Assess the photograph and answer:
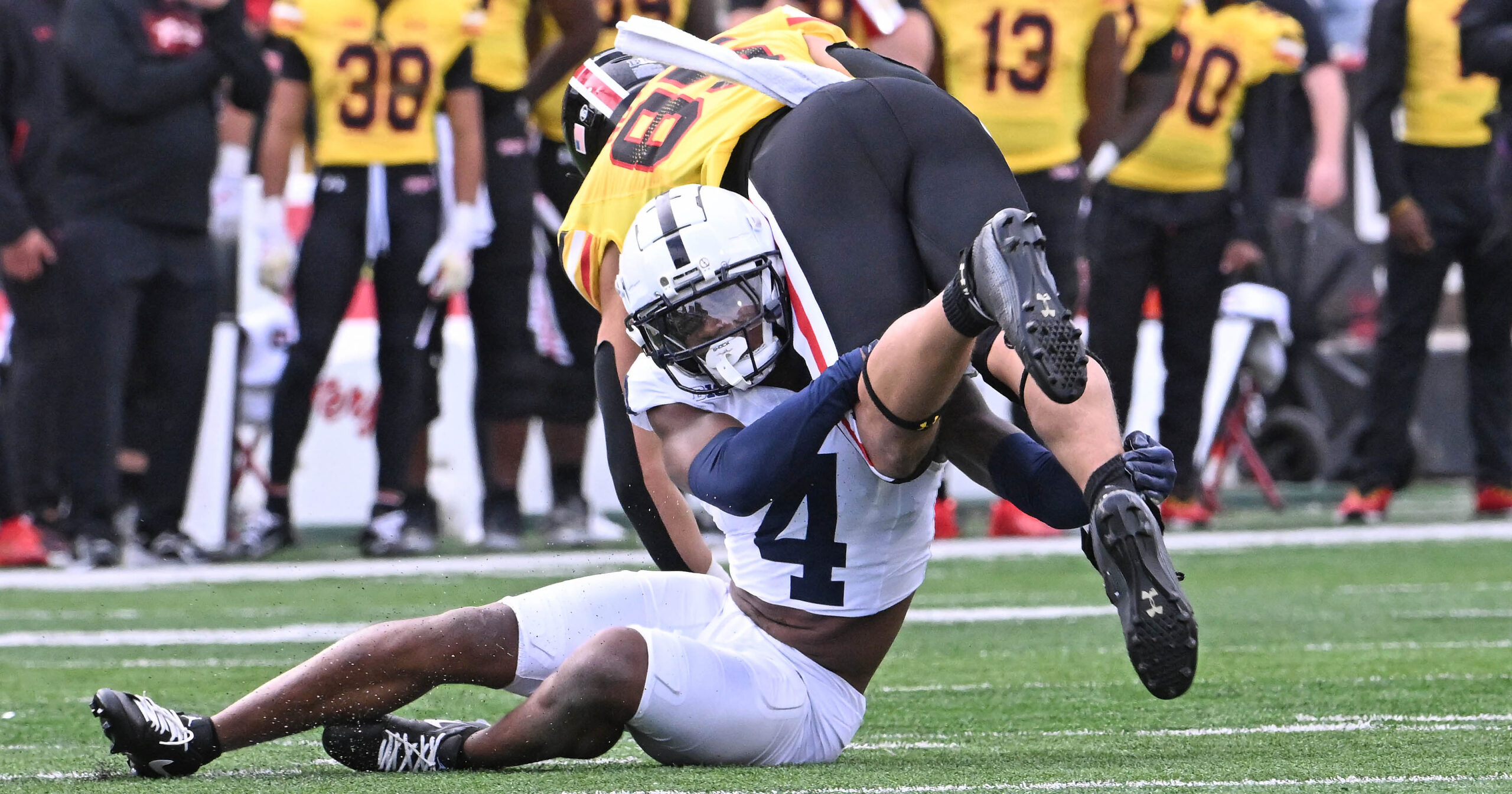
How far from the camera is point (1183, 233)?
356 inches

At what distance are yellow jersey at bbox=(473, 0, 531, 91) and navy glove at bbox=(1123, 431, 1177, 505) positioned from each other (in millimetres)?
5227

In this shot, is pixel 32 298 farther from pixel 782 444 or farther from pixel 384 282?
pixel 782 444

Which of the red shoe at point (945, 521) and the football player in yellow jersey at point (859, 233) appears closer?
the football player in yellow jersey at point (859, 233)

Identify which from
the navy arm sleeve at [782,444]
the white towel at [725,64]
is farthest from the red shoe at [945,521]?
the navy arm sleeve at [782,444]

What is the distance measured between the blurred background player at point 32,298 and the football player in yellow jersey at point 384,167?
2.77 feet

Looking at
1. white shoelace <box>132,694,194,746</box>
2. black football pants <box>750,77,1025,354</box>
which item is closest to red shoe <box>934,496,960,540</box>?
black football pants <box>750,77,1025,354</box>

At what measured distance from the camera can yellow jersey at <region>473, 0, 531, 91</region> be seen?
8406mm

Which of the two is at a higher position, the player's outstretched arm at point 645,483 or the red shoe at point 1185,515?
the player's outstretched arm at point 645,483

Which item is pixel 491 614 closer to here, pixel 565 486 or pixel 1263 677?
pixel 1263 677

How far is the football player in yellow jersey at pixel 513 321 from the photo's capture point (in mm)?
8422

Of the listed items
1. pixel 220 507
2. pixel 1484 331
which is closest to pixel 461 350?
pixel 220 507

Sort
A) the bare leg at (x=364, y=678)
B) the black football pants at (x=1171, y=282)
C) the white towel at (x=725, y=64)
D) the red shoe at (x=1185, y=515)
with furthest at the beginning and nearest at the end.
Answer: the red shoe at (x=1185, y=515), the black football pants at (x=1171, y=282), the white towel at (x=725, y=64), the bare leg at (x=364, y=678)

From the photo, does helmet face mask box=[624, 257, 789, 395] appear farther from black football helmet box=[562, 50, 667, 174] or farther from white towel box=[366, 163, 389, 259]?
white towel box=[366, 163, 389, 259]

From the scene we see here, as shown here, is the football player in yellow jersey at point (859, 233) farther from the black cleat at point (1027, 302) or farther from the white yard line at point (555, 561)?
the white yard line at point (555, 561)
